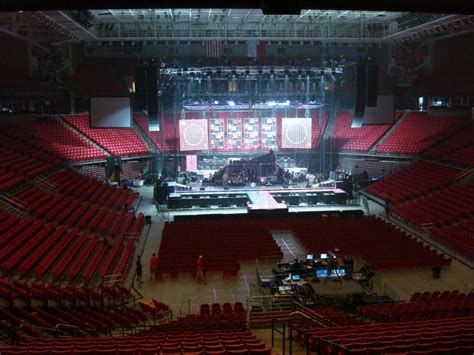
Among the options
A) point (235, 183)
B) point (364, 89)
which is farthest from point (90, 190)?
point (364, 89)

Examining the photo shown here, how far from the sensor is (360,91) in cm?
1920

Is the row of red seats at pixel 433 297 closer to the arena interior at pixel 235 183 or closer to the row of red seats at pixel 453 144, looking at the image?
the arena interior at pixel 235 183

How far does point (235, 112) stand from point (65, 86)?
12.7m

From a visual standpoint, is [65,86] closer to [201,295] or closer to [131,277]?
[131,277]

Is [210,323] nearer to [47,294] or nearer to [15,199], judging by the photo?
[47,294]

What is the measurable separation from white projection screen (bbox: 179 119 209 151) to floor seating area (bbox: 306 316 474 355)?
83.3ft

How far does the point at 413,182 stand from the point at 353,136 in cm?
933

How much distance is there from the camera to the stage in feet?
86.9

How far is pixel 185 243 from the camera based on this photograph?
60.7 feet

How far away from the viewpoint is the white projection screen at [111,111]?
23531mm

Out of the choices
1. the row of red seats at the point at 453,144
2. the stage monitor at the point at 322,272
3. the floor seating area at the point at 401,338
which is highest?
the row of red seats at the point at 453,144

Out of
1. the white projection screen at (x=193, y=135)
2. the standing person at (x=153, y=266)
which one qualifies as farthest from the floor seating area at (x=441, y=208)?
the white projection screen at (x=193, y=135)

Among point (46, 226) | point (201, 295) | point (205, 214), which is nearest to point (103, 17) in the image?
point (205, 214)

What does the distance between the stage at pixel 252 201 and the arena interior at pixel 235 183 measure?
122 millimetres
